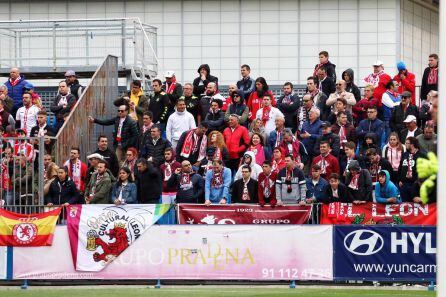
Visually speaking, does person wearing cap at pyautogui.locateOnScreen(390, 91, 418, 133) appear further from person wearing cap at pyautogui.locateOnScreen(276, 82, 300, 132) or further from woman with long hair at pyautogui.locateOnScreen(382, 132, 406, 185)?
person wearing cap at pyautogui.locateOnScreen(276, 82, 300, 132)

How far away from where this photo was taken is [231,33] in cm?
3803

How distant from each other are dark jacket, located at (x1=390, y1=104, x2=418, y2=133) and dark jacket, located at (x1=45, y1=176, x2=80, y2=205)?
6.34 m

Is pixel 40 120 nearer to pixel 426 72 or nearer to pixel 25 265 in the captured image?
pixel 25 265

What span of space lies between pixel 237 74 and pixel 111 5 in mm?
4116

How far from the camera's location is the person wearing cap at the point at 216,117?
1072 inches

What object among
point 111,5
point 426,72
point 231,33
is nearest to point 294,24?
point 231,33

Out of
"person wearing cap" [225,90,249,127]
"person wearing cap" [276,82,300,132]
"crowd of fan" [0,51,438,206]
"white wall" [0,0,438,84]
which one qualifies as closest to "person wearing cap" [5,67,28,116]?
"crowd of fan" [0,51,438,206]

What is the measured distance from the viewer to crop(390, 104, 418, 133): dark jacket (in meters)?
26.5

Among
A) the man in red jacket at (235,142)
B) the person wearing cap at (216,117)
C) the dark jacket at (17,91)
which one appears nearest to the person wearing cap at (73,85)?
the dark jacket at (17,91)

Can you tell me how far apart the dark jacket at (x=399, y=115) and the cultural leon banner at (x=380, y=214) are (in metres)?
3.00

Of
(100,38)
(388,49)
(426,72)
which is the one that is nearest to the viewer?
(426,72)

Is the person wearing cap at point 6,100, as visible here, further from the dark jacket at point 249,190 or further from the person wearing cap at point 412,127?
the person wearing cap at point 412,127

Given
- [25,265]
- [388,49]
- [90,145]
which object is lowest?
[25,265]

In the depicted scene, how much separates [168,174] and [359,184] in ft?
13.0
